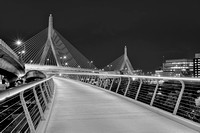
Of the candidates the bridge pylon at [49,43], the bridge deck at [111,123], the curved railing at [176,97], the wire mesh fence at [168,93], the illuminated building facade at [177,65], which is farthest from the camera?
the illuminated building facade at [177,65]

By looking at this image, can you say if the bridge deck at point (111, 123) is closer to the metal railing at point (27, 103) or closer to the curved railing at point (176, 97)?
the curved railing at point (176, 97)

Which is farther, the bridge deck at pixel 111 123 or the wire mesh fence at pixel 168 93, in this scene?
the wire mesh fence at pixel 168 93

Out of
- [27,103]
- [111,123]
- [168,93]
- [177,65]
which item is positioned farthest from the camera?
[177,65]

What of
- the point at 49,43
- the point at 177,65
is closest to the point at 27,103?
the point at 49,43

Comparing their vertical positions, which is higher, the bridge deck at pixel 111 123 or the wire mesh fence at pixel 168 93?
the wire mesh fence at pixel 168 93

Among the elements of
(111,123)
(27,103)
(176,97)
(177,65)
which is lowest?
(111,123)

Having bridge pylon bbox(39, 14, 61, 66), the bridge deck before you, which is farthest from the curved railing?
bridge pylon bbox(39, 14, 61, 66)

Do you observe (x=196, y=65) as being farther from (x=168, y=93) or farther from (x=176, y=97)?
(x=176, y=97)

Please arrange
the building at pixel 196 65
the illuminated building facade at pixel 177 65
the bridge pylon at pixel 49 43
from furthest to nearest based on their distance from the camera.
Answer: the building at pixel 196 65
the illuminated building facade at pixel 177 65
the bridge pylon at pixel 49 43

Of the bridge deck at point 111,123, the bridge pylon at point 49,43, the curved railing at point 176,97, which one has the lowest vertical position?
the bridge deck at point 111,123

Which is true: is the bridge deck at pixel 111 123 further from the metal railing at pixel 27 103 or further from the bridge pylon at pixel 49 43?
the bridge pylon at pixel 49 43

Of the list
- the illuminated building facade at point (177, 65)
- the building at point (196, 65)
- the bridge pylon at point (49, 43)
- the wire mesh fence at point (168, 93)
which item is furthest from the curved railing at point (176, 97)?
the building at point (196, 65)

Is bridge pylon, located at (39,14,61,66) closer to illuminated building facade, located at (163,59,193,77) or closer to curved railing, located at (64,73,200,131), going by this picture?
curved railing, located at (64,73,200,131)

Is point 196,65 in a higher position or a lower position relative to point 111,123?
higher
